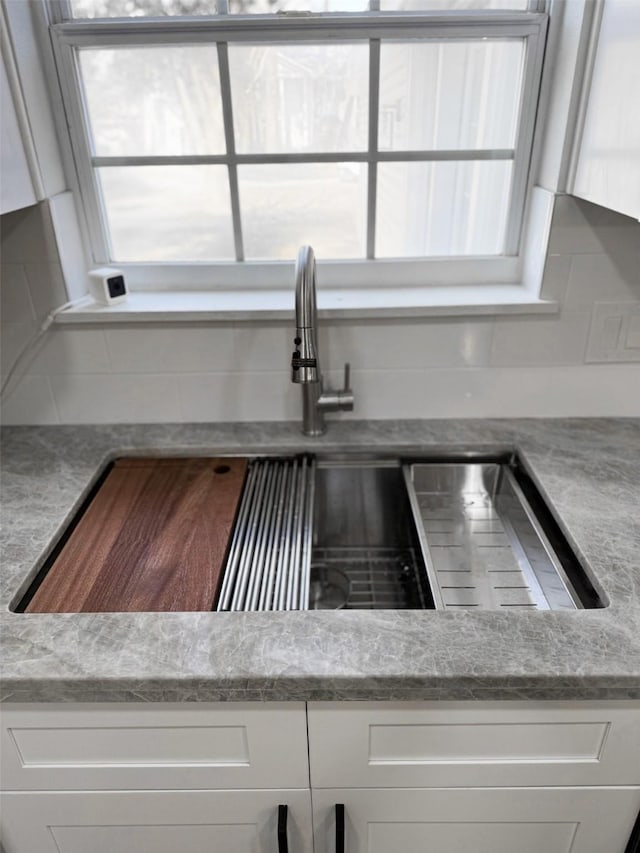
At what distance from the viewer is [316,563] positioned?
1.34m

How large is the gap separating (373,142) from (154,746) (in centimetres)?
121

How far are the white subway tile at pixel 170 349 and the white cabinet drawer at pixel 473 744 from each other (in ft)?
2.55

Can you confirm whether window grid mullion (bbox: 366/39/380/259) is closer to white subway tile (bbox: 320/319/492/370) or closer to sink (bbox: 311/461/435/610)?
white subway tile (bbox: 320/319/492/370)

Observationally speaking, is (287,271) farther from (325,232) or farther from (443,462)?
(443,462)

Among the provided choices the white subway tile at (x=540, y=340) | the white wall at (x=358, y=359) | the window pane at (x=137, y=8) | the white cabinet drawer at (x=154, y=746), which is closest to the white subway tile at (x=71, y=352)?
Answer: the white wall at (x=358, y=359)

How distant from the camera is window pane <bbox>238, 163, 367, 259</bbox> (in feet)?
4.38

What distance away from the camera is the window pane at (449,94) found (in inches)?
48.7

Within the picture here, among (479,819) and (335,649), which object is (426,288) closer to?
(335,649)

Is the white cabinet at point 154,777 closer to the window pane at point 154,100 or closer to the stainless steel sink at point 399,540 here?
the stainless steel sink at point 399,540

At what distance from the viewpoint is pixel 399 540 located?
4.49 ft

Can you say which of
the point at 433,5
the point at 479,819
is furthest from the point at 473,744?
the point at 433,5

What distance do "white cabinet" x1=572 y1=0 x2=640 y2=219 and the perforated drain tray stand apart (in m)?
0.57

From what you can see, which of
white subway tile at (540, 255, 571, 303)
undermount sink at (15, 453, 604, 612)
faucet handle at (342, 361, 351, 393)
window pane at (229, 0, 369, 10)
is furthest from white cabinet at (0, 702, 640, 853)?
window pane at (229, 0, 369, 10)

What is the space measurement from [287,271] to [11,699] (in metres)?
1.00
